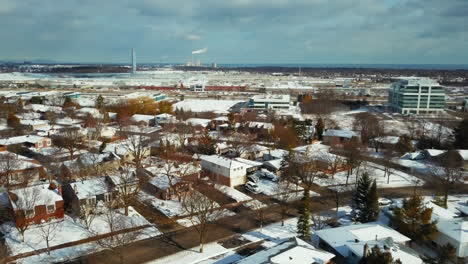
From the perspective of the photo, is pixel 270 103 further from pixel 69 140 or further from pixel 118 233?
pixel 118 233

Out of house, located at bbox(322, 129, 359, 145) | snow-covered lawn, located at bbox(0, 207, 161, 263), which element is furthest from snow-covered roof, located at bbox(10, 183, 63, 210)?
house, located at bbox(322, 129, 359, 145)

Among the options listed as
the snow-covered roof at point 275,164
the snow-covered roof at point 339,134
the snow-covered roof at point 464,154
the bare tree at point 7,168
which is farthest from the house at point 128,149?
the snow-covered roof at point 464,154

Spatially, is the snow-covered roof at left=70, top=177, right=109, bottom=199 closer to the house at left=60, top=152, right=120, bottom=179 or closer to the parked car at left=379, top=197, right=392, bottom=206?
the house at left=60, top=152, right=120, bottom=179

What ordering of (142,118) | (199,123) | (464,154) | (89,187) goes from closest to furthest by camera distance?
(89,187) < (464,154) < (199,123) < (142,118)

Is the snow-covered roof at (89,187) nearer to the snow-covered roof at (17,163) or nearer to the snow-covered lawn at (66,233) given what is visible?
the snow-covered lawn at (66,233)

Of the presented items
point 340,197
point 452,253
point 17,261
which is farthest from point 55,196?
point 452,253

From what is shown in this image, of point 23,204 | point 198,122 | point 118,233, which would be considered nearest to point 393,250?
point 118,233


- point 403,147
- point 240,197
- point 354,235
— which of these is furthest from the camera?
point 403,147
